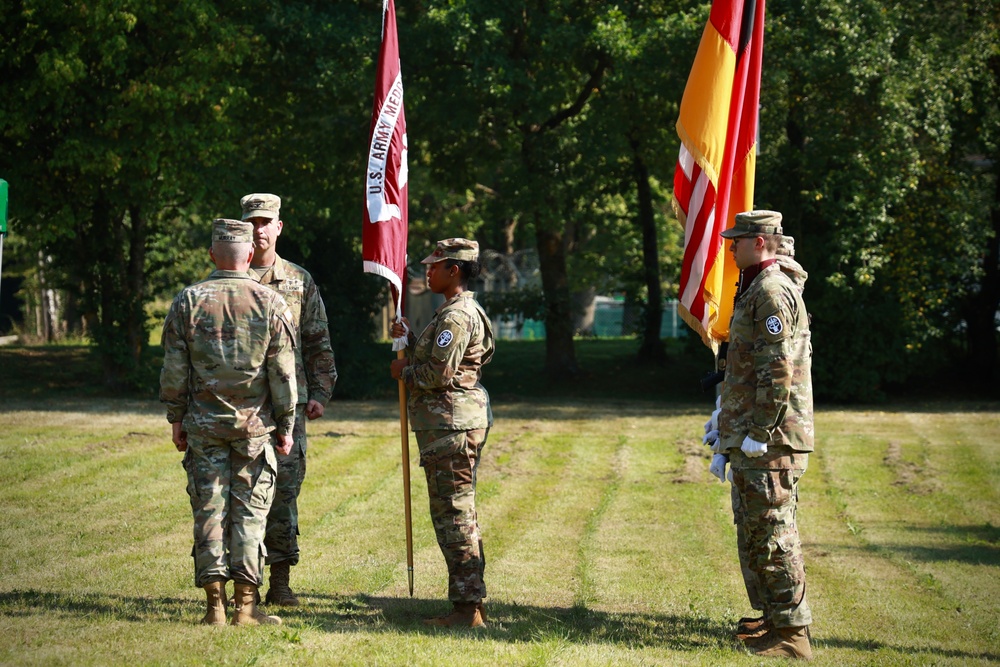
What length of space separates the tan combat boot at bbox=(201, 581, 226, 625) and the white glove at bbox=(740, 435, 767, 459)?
3067 mm

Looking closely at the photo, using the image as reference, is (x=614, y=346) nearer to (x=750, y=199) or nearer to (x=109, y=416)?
(x=109, y=416)

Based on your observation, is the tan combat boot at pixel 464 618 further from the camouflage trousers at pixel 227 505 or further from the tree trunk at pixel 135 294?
the tree trunk at pixel 135 294

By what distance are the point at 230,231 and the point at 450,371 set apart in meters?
1.51

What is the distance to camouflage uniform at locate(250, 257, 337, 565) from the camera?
7156 millimetres

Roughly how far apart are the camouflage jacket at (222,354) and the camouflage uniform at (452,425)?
88 centimetres

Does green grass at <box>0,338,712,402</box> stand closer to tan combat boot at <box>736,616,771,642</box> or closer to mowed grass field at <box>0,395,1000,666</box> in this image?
mowed grass field at <box>0,395,1000,666</box>

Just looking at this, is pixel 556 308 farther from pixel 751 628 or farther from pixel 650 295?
pixel 751 628

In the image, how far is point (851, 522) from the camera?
36.0 feet

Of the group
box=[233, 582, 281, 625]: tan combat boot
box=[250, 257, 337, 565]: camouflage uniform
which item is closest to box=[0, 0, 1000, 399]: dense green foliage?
box=[250, 257, 337, 565]: camouflage uniform

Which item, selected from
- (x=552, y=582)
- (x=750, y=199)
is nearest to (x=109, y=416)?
(x=552, y=582)

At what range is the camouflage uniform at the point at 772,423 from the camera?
6.22 metres

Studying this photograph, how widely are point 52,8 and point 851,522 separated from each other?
1368cm

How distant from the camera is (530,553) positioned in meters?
9.23

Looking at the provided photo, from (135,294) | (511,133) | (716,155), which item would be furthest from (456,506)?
(511,133)
